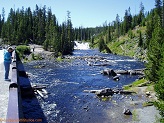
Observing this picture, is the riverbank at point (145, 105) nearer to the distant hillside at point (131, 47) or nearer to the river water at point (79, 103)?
the river water at point (79, 103)

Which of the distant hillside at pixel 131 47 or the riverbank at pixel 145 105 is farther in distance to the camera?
the distant hillside at pixel 131 47

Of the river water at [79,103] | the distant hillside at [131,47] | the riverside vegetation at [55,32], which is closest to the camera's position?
the river water at [79,103]

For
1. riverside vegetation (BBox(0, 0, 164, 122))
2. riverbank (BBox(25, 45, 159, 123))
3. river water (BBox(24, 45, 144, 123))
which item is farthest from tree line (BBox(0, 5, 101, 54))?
riverbank (BBox(25, 45, 159, 123))

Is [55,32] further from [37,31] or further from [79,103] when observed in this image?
[79,103]

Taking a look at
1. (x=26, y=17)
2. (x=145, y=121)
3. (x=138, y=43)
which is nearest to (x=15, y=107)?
(x=145, y=121)

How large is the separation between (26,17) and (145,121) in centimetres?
11770

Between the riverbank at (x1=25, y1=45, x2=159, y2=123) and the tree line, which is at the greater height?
the tree line

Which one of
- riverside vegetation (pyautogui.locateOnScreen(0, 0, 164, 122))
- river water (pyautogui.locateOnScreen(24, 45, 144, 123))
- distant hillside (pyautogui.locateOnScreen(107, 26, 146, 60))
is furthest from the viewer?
distant hillside (pyautogui.locateOnScreen(107, 26, 146, 60))

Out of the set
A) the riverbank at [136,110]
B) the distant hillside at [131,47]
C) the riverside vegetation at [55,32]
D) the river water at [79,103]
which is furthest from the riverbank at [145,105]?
the distant hillside at [131,47]

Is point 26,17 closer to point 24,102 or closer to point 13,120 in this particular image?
point 24,102

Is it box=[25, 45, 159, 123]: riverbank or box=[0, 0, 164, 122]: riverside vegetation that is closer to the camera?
box=[25, 45, 159, 123]: riverbank

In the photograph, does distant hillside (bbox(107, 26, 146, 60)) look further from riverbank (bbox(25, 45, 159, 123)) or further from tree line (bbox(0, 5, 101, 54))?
riverbank (bbox(25, 45, 159, 123))

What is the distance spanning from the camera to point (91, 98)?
3850 centimetres

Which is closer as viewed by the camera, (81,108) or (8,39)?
(81,108)
